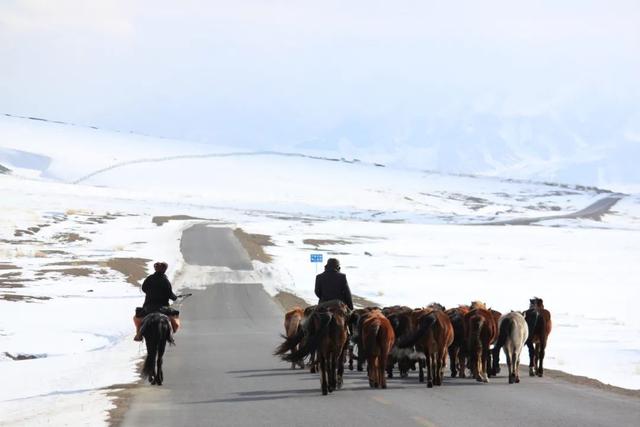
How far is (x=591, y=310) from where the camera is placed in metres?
46.2

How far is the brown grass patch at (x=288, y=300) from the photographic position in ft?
159

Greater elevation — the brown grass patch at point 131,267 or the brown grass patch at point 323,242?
the brown grass patch at point 323,242

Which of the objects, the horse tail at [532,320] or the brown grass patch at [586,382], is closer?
the brown grass patch at [586,382]

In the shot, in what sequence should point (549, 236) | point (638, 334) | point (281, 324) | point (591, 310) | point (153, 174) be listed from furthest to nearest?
point (153, 174) → point (549, 236) → point (591, 310) → point (281, 324) → point (638, 334)

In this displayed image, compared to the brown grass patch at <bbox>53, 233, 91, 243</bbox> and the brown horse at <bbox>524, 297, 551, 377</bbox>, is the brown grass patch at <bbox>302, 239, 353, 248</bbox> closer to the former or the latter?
the brown grass patch at <bbox>53, 233, 91, 243</bbox>

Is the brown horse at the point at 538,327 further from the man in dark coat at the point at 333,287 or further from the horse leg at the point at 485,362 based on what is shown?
the man in dark coat at the point at 333,287

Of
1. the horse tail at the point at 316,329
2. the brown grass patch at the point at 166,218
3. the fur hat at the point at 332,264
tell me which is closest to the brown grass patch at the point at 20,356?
the fur hat at the point at 332,264

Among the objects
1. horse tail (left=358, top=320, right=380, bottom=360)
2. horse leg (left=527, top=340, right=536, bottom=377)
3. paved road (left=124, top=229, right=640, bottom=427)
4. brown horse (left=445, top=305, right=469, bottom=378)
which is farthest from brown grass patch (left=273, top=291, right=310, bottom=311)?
horse tail (left=358, top=320, right=380, bottom=360)

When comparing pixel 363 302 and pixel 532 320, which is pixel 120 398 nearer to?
pixel 532 320

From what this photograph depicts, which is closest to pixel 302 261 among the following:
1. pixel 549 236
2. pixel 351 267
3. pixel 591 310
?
pixel 351 267

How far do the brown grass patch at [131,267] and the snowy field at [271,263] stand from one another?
0.75 feet

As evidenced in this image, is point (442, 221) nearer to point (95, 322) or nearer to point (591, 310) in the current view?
point (591, 310)

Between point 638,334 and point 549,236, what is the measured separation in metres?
81.3

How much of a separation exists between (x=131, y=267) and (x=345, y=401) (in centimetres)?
4599
